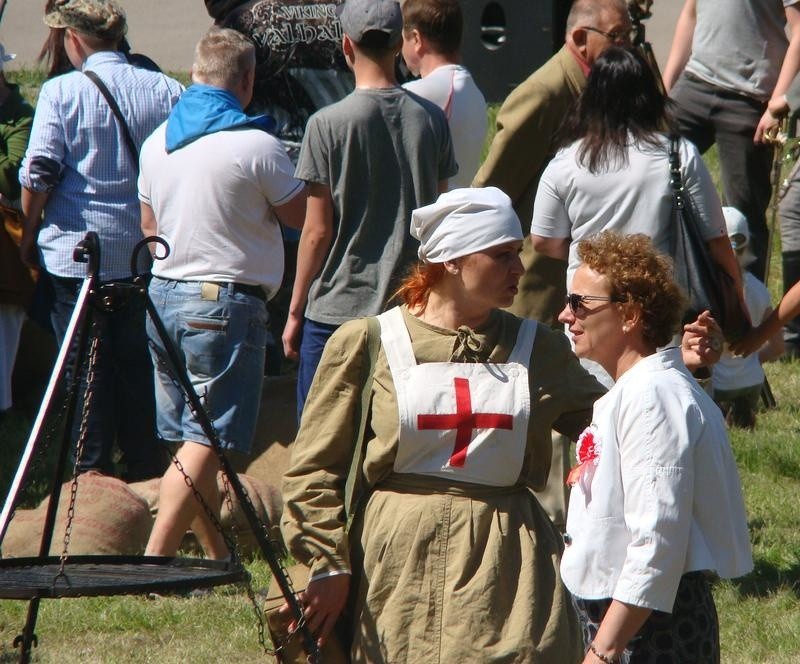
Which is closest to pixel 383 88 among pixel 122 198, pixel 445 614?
pixel 122 198

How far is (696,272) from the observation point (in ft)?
15.1

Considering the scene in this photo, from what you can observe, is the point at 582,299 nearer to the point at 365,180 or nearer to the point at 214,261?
the point at 365,180

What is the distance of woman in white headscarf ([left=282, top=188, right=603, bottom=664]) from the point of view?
3.26 m

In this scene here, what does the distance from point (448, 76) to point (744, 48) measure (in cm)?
239

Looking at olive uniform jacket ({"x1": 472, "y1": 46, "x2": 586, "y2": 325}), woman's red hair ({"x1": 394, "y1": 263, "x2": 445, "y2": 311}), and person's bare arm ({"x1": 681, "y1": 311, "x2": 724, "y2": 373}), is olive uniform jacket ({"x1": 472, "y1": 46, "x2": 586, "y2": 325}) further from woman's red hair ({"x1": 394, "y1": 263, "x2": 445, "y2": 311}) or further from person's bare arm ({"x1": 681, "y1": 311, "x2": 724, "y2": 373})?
woman's red hair ({"x1": 394, "y1": 263, "x2": 445, "y2": 311})

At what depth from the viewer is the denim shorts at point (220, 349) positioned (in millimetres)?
4977

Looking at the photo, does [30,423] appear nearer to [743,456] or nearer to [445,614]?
[743,456]

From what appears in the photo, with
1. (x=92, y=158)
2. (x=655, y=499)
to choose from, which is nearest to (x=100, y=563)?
(x=655, y=499)

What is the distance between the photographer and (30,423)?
7500 millimetres

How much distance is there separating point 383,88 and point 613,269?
213 cm

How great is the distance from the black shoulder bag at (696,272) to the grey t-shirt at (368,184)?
873 millimetres

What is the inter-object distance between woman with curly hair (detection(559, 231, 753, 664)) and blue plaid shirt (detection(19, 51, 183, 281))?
2.95 metres

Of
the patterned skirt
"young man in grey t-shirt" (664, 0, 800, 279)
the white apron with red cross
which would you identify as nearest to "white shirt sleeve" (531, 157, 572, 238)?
the white apron with red cross

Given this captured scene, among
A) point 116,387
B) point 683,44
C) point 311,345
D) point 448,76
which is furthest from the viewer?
point 683,44
